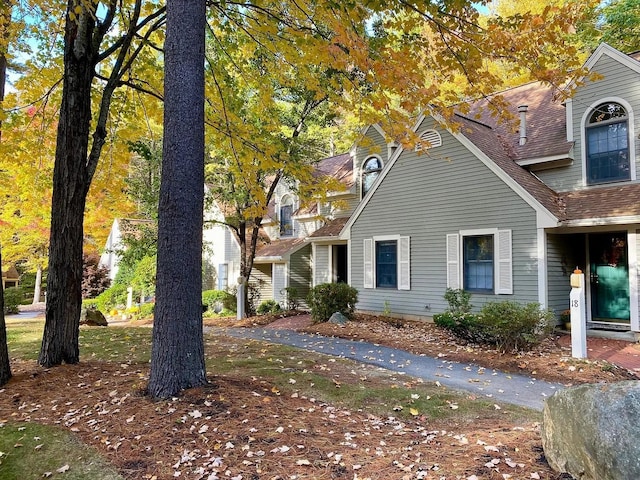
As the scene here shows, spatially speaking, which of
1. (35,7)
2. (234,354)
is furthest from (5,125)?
(234,354)

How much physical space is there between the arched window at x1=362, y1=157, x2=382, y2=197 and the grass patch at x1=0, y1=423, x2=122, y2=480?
13.4 m

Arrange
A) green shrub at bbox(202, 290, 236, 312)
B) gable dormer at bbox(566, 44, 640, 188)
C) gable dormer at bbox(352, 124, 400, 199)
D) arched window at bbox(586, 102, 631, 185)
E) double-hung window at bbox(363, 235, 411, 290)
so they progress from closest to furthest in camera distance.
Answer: gable dormer at bbox(566, 44, 640, 188) → arched window at bbox(586, 102, 631, 185) → double-hung window at bbox(363, 235, 411, 290) → gable dormer at bbox(352, 124, 400, 199) → green shrub at bbox(202, 290, 236, 312)

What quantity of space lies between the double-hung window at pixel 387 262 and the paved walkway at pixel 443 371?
369 cm

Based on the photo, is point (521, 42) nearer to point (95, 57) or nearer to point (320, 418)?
point (320, 418)

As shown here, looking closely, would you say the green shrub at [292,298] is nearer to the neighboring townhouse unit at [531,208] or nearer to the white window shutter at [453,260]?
the neighboring townhouse unit at [531,208]

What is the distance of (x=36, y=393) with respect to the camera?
521 centimetres

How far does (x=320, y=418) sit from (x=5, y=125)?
8.60m

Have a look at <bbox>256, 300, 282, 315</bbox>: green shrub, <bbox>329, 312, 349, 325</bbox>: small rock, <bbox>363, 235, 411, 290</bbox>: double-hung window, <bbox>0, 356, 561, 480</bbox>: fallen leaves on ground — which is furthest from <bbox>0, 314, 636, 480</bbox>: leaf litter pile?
<bbox>256, 300, 282, 315</bbox>: green shrub

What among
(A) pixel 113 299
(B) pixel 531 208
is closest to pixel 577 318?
(B) pixel 531 208

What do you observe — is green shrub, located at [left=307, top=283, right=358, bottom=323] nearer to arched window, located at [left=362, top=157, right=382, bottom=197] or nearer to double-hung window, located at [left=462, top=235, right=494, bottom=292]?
double-hung window, located at [left=462, top=235, right=494, bottom=292]

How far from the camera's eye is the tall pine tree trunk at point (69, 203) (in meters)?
6.34

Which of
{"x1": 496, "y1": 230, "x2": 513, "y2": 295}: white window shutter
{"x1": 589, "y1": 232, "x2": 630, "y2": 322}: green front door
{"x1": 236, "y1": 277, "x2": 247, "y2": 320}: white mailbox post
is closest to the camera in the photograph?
{"x1": 589, "y1": 232, "x2": 630, "y2": 322}: green front door

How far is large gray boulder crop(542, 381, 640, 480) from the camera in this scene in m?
2.48

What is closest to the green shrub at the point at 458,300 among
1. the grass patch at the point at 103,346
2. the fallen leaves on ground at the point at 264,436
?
the fallen leaves on ground at the point at 264,436
